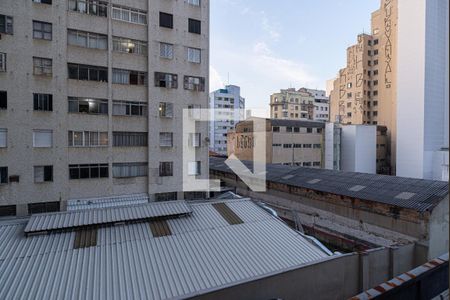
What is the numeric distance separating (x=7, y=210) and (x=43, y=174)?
2172mm

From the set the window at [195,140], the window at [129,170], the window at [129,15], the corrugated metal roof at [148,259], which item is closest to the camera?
the corrugated metal roof at [148,259]

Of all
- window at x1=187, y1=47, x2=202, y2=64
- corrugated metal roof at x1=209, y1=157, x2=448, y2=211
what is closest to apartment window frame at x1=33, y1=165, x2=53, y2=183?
window at x1=187, y1=47, x2=202, y2=64

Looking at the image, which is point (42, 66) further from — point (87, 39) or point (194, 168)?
point (194, 168)

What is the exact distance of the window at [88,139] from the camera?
15.0 metres

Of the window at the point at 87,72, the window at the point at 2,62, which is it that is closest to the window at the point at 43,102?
the window at the point at 87,72

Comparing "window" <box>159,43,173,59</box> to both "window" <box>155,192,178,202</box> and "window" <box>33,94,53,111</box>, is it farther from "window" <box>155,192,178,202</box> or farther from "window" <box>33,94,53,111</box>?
"window" <box>155,192,178,202</box>

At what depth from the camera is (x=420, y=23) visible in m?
35.5

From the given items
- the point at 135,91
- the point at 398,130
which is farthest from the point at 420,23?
the point at 135,91

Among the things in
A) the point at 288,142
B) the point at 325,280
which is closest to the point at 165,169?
the point at 325,280

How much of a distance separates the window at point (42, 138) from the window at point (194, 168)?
24.2 ft

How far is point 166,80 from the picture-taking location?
1691cm

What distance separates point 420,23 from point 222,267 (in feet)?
133

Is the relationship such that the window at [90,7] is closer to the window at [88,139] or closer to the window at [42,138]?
the window at [88,139]

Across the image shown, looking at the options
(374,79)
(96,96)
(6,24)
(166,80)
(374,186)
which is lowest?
(374,186)
